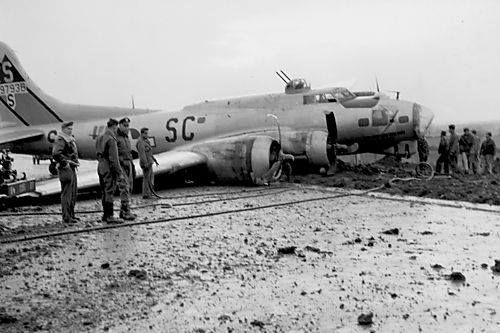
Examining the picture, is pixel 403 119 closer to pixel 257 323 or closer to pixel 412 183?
pixel 412 183

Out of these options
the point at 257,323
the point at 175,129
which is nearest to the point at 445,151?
the point at 175,129

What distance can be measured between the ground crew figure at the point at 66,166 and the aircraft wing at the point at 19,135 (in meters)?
11.0

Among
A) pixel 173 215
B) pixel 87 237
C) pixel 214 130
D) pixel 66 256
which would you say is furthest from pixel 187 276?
pixel 214 130

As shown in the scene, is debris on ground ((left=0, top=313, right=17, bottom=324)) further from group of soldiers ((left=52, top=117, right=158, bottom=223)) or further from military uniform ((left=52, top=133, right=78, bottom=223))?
military uniform ((left=52, top=133, right=78, bottom=223))

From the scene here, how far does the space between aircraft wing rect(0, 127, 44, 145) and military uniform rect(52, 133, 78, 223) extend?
1107cm

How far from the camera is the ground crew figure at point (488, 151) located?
56.5 feet

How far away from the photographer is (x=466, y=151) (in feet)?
56.1

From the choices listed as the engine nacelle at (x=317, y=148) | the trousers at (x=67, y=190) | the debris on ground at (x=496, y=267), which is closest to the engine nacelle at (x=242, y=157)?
the engine nacelle at (x=317, y=148)

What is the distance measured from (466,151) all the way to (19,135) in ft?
46.1

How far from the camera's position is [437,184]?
11.9 meters

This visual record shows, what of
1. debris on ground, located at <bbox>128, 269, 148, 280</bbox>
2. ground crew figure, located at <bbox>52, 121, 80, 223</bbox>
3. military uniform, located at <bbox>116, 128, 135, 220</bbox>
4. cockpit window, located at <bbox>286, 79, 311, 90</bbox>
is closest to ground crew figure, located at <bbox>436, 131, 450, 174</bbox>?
cockpit window, located at <bbox>286, 79, 311, 90</bbox>

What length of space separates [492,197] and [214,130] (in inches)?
337

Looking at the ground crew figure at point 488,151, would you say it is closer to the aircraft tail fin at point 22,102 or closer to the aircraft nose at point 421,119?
the aircraft nose at point 421,119

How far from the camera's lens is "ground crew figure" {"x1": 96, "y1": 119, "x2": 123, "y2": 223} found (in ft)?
26.4
